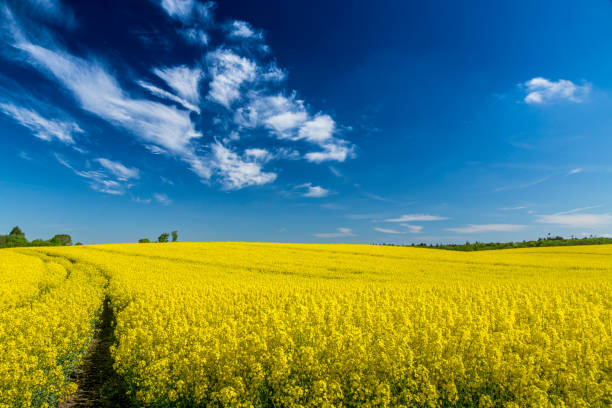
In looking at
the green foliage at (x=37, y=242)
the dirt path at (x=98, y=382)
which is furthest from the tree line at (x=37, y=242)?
the dirt path at (x=98, y=382)

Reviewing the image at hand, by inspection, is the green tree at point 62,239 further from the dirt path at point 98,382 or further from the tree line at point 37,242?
the dirt path at point 98,382

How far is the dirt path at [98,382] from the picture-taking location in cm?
799

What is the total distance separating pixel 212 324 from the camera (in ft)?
31.3

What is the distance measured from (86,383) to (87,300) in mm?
4587

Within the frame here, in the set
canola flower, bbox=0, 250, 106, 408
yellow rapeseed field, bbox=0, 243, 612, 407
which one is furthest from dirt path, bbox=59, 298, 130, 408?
yellow rapeseed field, bbox=0, 243, 612, 407

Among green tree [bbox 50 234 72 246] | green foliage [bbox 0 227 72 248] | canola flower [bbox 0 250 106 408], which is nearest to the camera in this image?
canola flower [bbox 0 250 106 408]

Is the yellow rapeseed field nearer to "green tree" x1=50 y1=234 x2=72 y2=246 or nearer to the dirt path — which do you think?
the dirt path

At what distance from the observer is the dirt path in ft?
26.2

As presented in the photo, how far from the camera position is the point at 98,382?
9148 mm

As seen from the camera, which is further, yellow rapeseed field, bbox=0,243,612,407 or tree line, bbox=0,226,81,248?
tree line, bbox=0,226,81,248

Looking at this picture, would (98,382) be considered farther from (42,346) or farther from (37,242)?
(37,242)

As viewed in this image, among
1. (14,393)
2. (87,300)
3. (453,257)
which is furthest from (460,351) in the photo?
(453,257)

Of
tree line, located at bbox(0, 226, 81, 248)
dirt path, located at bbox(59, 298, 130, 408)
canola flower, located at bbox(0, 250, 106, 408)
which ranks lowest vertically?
dirt path, located at bbox(59, 298, 130, 408)

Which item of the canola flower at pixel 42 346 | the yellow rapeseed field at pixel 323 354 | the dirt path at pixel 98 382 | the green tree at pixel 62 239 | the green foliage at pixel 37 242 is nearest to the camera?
the yellow rapeseed field at pixel 323 354
